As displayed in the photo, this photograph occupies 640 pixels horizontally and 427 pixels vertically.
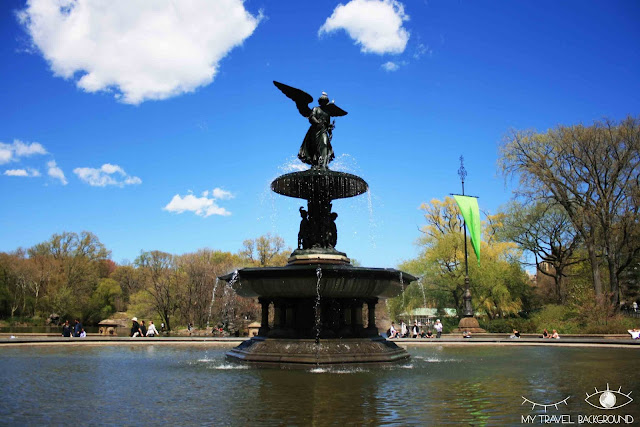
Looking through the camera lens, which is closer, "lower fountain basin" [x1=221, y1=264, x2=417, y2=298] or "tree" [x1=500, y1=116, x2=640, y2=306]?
"lower fountain basin" [x1=221, y1=264, x2=417, y2=298]

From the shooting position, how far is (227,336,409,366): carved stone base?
35.5ft

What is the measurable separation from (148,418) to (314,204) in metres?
9.52

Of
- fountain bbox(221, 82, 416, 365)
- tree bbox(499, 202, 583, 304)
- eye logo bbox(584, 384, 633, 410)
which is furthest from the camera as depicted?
tree bbox(499, 202, 583, 304)

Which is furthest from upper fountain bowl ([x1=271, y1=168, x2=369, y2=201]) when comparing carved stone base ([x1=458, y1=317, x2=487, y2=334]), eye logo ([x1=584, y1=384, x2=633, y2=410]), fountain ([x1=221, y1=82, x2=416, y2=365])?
carved stone base ([x1=458, y1=317, x2=487, y2=334])

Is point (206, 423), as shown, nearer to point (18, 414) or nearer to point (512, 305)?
point (18, 414)

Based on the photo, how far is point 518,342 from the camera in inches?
856

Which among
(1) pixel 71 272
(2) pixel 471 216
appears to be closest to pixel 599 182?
(2) pixel 471 216

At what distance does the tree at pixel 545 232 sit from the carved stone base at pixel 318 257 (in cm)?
3565

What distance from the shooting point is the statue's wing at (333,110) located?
1431 cm

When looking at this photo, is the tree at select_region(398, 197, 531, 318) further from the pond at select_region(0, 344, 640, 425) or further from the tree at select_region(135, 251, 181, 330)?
the pond at select_region(0, 344, 640, 425)

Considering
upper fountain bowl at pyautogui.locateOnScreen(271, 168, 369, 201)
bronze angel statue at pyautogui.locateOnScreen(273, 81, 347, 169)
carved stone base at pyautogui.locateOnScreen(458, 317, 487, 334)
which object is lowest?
carved stone base at pyautogui.locateOnScreen(458, 317, 487, 334)

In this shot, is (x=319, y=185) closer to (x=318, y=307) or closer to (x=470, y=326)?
(x=318, y=307)

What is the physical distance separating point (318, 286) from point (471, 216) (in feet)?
82.8

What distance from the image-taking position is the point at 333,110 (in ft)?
47.2
